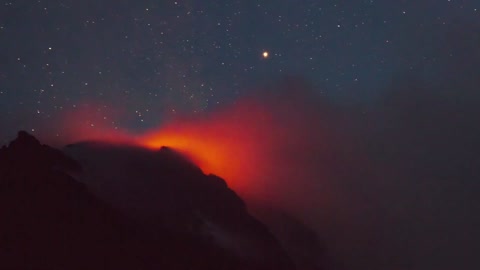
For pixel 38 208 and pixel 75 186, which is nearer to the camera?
pixel 38 208

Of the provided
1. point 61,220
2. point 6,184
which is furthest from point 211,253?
point 6,184

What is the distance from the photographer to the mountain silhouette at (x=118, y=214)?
4031cm

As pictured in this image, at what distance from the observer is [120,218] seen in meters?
46.5

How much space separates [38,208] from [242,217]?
→ 32.8 m

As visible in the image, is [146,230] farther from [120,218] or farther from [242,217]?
[242,217]

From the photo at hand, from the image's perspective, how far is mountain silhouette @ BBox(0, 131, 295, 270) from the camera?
40.3 meters

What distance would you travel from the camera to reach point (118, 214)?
1857 inches

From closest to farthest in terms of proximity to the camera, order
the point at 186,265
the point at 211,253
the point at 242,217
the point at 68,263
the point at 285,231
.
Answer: the point at 68,263 → the point at 186,265 → the point at 211,253 → the point at 242,217 → the point at 285,231

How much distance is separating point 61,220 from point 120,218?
5402 millimetres

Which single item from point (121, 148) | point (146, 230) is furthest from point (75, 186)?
point (121, 148)

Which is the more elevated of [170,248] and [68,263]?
[170,248]

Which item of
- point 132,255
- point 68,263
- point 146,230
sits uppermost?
point 146,230

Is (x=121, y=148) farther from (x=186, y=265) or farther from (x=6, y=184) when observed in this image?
(x=186, y=265)

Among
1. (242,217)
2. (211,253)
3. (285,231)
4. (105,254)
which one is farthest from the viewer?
(285,231)
